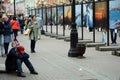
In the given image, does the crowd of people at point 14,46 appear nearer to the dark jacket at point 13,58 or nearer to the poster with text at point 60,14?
the dark jacket at point 13,58

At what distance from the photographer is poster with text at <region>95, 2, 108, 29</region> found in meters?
26.4

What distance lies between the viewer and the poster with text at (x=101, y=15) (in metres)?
26.4

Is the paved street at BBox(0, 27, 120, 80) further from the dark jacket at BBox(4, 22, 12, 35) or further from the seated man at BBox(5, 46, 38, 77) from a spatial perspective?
the dark jacket at BBox(4, 22, 12, 35)

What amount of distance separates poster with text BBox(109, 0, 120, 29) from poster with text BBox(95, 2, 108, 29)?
0.47 meters

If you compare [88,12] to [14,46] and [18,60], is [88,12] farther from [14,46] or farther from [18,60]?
[18,60]

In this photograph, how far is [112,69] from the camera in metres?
16.8

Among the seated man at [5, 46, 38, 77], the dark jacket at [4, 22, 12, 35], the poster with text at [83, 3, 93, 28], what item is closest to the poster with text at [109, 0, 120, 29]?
the poster with text at [83, 3, 93, 28]

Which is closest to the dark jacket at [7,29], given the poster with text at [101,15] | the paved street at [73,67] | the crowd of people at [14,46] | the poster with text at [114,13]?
the crowd of people at [14,46]

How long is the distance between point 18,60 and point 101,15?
1245cm

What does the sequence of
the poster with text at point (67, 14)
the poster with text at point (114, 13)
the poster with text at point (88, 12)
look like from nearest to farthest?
the poster with text at point (114, 13) → the poster with text at point (88, 12) → the poster with text at point (67, 14)

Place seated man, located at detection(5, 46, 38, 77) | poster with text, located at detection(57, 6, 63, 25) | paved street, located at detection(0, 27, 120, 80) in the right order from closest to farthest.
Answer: paved street, located at detection(0, 27, 120, 80) → seated man, located at detection(5, 46, 38, 77) → poster with text, located at detection(57, 6, 63, 25)

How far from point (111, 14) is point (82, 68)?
9.13m

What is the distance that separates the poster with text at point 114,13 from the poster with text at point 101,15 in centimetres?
47

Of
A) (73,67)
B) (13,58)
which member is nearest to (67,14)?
(73,67)
